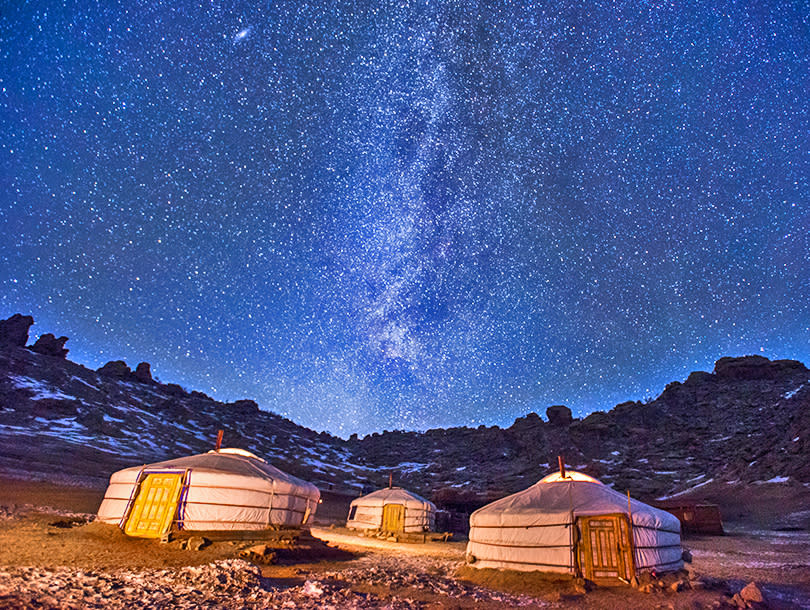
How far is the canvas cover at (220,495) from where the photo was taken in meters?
12.3

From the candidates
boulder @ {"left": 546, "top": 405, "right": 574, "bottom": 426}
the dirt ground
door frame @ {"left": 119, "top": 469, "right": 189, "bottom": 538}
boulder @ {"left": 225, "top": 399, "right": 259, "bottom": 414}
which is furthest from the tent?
boulder @ {"left": 225, "top": 399, "right": 259, "bottom": 414}

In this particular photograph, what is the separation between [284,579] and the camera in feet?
27.3

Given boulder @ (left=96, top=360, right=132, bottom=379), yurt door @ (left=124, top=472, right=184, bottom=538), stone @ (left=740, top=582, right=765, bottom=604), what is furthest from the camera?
boulder @ (left=96, top=360, right=132, bottom=379)

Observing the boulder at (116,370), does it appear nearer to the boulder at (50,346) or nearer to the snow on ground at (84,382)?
the boulder at (50,346)

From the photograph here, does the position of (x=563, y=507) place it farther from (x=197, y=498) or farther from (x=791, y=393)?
(x=791, y=393)

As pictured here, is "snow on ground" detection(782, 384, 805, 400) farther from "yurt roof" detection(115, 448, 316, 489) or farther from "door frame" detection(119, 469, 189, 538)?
"door frame" detection(119, 469, 189, 538)

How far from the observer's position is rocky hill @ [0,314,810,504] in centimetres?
3503

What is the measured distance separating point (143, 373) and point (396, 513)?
6345 centimetres

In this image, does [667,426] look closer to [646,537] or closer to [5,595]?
[646,537]

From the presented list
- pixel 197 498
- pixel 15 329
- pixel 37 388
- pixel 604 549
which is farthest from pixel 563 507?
pixel 15 329

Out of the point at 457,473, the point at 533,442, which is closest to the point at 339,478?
the point at 457,473

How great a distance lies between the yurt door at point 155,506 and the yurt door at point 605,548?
11064 millimetres

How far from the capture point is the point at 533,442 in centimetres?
5672

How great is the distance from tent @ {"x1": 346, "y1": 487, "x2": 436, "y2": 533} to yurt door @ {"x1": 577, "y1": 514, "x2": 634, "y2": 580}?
552 inches
